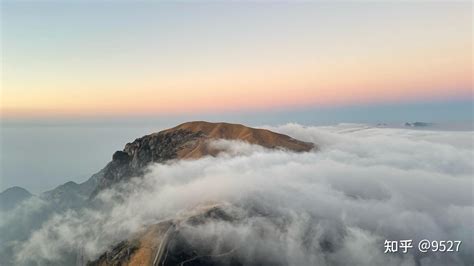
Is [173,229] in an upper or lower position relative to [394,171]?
lower

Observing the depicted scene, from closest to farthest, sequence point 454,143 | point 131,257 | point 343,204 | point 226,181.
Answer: point 131,257, point 454,143, point 343,204, point 226,181

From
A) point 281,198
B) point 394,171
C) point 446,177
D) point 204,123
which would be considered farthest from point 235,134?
point 446,177

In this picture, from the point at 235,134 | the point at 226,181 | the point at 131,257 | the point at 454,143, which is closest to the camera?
the point at 131,257

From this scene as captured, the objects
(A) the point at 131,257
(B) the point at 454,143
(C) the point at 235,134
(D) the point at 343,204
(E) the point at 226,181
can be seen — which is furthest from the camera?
(C) the point at 235,134

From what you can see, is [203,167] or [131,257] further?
[203,167]

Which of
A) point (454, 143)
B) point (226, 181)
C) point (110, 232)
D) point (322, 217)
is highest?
point (454, 143)

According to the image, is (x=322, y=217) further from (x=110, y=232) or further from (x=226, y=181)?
(x=110, y=232)

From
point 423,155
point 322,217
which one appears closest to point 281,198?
point 322,217

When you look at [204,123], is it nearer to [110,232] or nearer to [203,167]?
[203,167]

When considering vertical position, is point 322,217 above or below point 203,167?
below
